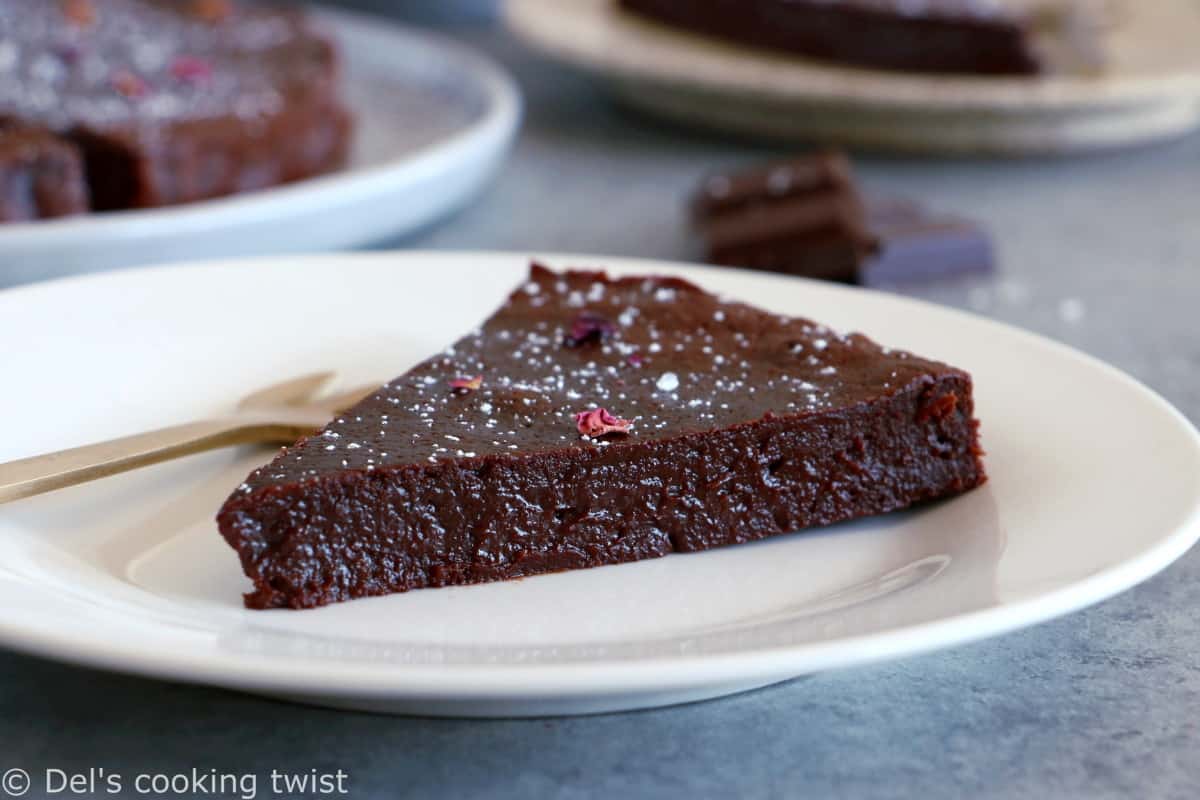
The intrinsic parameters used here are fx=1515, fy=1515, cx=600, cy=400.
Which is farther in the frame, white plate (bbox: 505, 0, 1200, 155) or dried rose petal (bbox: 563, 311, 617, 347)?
white plate (bbox: 505, 0, 1200, 155)

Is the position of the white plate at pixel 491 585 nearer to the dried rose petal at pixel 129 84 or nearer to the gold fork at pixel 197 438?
the gold fork at pixel 197 438

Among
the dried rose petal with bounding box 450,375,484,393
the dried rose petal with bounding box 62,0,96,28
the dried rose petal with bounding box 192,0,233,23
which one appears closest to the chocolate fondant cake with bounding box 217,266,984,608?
the dried rose petal with bounding box 450,375,484,393

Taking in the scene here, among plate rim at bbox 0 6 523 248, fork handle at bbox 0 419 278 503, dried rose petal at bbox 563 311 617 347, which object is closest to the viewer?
fork handle at bbox 0 419 278 503

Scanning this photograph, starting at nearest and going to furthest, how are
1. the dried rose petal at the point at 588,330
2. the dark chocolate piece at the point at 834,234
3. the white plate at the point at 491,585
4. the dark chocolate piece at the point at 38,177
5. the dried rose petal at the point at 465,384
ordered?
1. the white plate at the point at 491,585
2. the dried rose petal at the point at 465,384
3. the dried rose petal at the point at 588,330
4. the dark chocolate piece at the point at 38,177
5. the dark chocolate piece at the point at 834,234

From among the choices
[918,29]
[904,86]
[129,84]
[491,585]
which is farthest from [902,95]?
[491,585]

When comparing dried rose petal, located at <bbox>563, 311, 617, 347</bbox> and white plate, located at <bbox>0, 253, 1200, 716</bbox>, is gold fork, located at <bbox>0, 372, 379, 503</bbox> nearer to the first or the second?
white plate, located at <bbox>0, 253, 1200, 716</bbox>

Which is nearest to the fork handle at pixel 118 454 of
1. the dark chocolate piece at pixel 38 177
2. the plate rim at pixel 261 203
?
the plate rim at pixel 261 203

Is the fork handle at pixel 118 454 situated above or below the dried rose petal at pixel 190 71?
below
